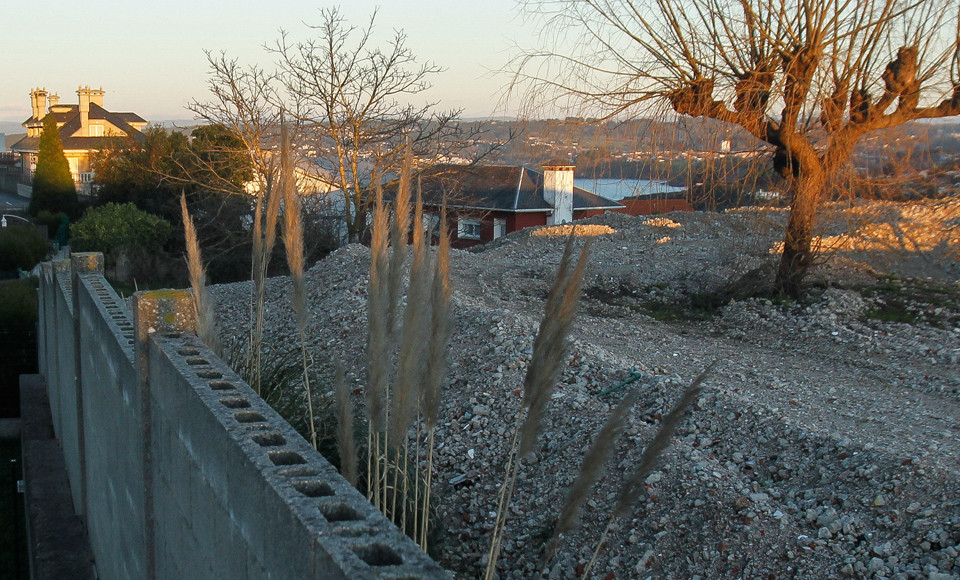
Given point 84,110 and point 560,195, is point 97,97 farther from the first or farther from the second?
point 560,195

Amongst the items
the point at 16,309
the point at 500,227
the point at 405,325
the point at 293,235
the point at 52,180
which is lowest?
the point at 16,309

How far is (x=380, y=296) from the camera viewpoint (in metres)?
3.04

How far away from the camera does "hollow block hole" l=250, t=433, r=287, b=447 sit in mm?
2723

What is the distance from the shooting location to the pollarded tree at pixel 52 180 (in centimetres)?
3225

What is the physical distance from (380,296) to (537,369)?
815 millimetres

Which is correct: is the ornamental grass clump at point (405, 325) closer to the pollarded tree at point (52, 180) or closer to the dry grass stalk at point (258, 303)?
the dry grass stalk at point (258, 303)

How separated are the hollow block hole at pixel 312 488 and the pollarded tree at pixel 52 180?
33992 mm

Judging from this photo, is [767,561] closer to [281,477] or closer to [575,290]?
[575,290]

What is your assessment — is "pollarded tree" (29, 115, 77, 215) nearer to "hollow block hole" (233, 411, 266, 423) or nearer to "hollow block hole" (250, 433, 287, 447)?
"hollow block hole" (233, 411, 266, 423)

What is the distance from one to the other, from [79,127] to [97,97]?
4.88 meters

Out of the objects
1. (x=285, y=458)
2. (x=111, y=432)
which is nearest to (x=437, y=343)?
(x=285, y=458)

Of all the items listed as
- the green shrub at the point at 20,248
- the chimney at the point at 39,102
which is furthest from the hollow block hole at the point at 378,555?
the chimney at the point at 39,102

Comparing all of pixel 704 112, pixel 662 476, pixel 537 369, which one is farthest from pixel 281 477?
pixel 704 112

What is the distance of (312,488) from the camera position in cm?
236
